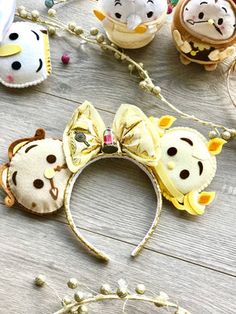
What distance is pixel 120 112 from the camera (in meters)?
1.13

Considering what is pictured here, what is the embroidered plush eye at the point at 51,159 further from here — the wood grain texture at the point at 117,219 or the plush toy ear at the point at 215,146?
the plush toy ear at the point at 215,146

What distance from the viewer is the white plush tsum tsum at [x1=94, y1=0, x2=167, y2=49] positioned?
1136 millimetres

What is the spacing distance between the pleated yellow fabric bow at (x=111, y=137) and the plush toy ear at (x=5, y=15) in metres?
0.23

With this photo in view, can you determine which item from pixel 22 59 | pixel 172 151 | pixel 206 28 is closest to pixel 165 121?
pixel 172 151

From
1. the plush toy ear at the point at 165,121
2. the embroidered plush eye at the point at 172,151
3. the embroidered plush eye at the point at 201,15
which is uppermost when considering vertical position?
the embroidered plush eye at the point at 201,15

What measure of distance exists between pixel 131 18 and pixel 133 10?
0.05 feet

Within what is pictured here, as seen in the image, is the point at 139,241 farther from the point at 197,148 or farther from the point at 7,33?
the point at 7,33

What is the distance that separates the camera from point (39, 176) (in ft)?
3.54

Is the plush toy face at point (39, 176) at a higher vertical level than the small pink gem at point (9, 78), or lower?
lower

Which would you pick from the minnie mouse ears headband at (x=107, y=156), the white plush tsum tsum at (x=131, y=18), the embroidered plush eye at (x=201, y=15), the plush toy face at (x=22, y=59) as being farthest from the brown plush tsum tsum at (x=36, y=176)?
the embroidered plush eye at (x=201, y=15)

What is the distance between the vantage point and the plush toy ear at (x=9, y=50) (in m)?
1.18

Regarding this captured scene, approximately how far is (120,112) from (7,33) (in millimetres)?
291

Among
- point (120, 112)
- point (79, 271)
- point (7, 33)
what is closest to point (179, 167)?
point (120, 112)

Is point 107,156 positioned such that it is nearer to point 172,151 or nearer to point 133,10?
point 172,151
